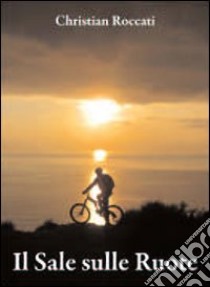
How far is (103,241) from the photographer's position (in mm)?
8047

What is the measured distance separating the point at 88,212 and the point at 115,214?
0.69 ft

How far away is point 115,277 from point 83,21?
1.76 m

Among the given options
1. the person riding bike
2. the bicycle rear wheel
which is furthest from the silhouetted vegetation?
the person riding bike

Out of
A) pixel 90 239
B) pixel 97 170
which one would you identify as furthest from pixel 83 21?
pixel 90 239

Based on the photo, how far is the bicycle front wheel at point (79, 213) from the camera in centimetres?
790

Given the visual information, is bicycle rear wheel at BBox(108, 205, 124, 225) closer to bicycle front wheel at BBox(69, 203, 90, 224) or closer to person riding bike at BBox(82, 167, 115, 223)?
person riding bike at BBox(82, 167, 115, 223)

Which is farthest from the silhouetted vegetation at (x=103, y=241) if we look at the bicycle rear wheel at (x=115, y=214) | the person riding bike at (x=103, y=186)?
the person riding bike at (x=103, y=186)

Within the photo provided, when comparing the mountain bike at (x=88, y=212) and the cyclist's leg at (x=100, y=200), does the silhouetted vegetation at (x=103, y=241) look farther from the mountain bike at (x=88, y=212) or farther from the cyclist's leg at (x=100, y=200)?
the cyclist's leg at (x=100, y=200)

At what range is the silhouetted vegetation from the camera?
25.7 ft

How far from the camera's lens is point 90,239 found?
8.09 meters

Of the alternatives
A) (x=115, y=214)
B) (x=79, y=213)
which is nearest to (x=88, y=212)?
(x=79, y=213)

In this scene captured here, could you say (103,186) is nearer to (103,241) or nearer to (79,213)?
(79,213)

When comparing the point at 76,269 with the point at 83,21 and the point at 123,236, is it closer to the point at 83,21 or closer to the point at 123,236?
the point at 123,236

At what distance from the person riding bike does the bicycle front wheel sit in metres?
0.10
